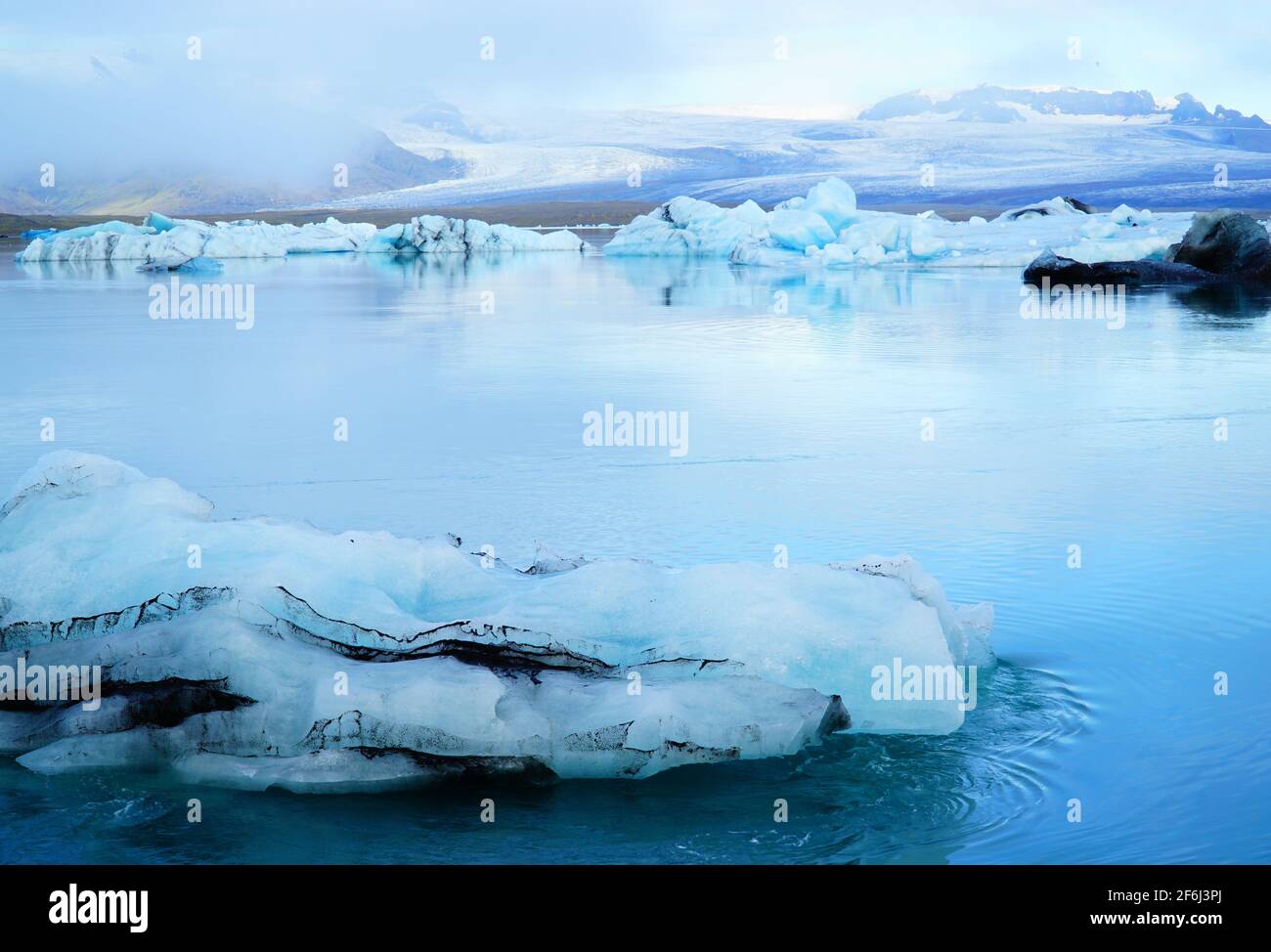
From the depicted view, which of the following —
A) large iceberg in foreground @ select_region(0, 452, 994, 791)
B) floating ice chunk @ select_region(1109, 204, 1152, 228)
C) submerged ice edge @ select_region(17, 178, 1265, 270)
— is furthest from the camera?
floating ice chunk @ select_region(1109, 204, 1152, 228)

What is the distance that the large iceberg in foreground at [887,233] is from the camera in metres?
31.9

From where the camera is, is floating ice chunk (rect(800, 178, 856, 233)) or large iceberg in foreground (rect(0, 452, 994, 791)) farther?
floating ice chunk (rect(800, 178, 856, 233))

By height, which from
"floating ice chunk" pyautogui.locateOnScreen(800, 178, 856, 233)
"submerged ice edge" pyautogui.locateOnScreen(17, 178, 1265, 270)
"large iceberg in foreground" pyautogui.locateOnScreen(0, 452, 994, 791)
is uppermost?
"floating ice chunk" pyautogui.locateOnScreen(800, 178, 856, 233)

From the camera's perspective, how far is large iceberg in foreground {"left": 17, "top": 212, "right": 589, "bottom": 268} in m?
36.9

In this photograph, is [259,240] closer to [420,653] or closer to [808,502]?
[808,502]

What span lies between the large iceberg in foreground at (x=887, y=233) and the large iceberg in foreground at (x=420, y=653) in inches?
955

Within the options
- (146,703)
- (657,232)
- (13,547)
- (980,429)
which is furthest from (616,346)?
(657,232)

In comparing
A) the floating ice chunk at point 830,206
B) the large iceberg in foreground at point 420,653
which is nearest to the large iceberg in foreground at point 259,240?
the floating ice chunk at point 830,206

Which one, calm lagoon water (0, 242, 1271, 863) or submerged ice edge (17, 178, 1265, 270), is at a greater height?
submerged ice edge (17, 178, 1265, 270)

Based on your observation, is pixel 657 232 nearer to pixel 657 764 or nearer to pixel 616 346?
pixel 616 346

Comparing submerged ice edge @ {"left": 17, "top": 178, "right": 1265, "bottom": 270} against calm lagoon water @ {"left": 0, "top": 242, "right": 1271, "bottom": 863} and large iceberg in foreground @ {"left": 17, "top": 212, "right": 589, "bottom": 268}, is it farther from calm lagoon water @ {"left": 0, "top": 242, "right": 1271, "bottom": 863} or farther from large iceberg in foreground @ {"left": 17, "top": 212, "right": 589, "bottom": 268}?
calm lagoon water @ {"left": 0, "top": 242, "right": 1271, "bottom": 863}

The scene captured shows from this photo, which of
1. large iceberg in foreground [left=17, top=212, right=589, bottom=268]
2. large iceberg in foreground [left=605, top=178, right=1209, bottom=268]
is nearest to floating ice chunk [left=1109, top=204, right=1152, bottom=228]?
large iceberg in foreground [left=605, top=178, right=1209, bottom=268]

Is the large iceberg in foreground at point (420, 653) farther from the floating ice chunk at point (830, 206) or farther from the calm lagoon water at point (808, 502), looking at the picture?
the floating ice chunk at point (830, 206)

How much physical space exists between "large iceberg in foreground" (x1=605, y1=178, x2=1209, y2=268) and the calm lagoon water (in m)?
14.1
